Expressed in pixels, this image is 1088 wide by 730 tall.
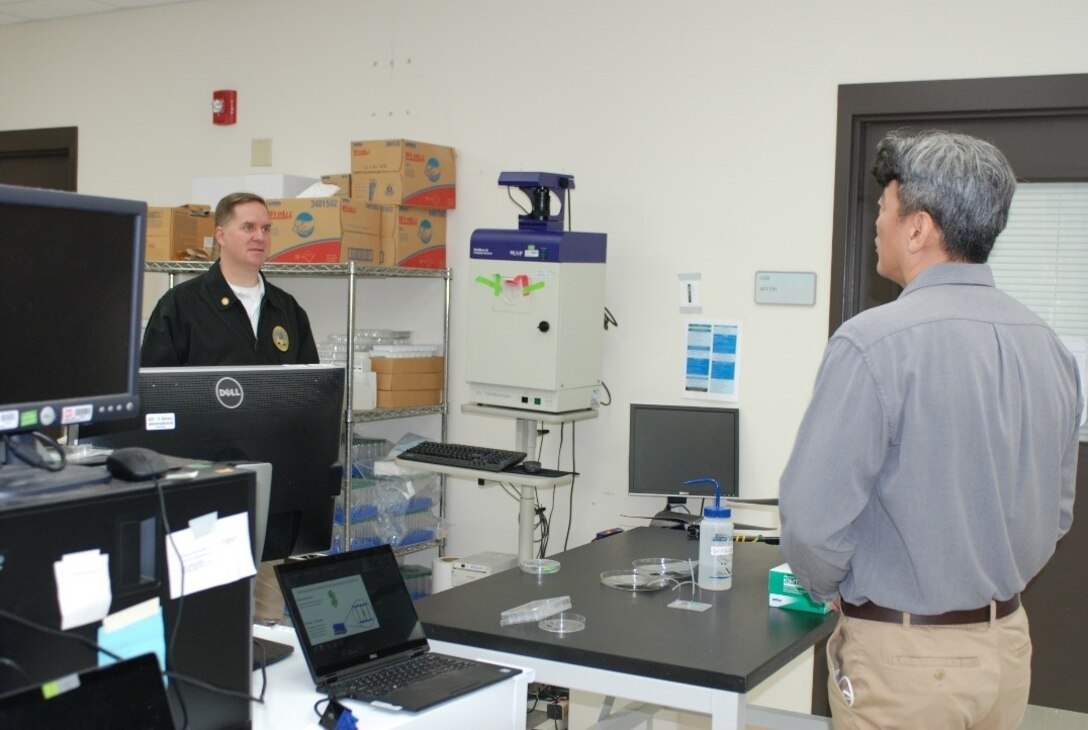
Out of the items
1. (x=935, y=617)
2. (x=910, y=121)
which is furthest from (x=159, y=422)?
(x=910, y=121)

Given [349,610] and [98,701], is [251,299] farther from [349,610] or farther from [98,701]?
[98,701]

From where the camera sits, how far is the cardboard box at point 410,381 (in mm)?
4188

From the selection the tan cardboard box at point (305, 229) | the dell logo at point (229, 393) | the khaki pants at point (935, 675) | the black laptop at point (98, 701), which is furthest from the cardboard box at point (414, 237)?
the black laptop at point (98, 701)

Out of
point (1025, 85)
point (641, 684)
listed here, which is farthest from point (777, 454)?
point (641, 684)

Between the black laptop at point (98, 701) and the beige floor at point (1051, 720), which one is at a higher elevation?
the black laptop at point (98, 701)

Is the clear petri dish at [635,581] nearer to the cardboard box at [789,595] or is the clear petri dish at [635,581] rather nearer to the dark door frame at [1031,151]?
the cardboard box at [789,595]

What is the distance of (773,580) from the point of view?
7.58ft

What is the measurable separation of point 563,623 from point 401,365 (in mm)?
2202

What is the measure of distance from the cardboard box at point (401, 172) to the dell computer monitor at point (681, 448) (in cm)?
122

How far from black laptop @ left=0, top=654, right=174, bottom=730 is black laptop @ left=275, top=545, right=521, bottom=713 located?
0.48 metres

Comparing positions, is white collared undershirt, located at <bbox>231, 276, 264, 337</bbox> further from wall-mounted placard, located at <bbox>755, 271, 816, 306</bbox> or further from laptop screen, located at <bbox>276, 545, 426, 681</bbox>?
laptop screen, located at <bbox>276, 545, 426, 681</bbox>

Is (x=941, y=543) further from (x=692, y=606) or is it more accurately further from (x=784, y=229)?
(x=784, y=229)

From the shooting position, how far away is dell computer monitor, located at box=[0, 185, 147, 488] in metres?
1.21

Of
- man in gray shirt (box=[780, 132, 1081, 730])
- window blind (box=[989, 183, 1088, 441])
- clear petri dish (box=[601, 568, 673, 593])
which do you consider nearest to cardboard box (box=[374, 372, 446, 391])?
clear petri dish (box=[601, 568, 673, 593])
